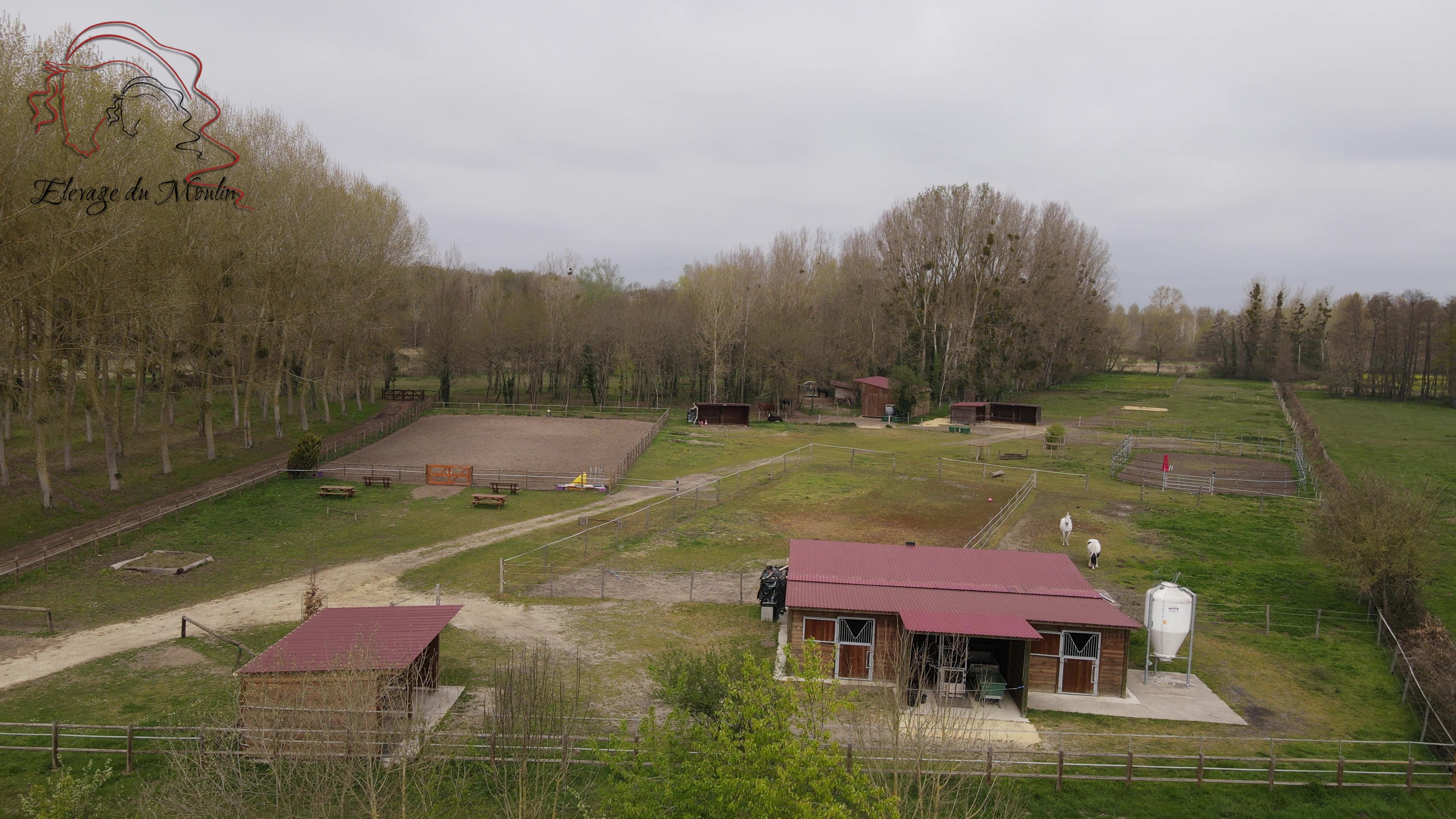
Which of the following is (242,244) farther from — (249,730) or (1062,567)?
(1062,567)

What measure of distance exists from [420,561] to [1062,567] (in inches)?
898

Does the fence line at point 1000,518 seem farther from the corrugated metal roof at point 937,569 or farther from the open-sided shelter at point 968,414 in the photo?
the open-sided shelter at point 968,414

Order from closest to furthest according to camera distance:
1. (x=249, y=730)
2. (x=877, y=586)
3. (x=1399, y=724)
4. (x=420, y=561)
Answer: (x=249, y=730) → (x=1399, y=724) → (x=877, y=586) → (x=420, y=561)

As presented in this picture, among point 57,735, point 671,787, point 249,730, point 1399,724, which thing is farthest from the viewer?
point 1399,724

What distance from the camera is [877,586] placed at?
2194 cm

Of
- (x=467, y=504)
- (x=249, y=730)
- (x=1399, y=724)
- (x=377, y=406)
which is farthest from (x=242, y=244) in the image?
(x=1399, y=724)

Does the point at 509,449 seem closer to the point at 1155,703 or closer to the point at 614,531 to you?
the point at 614,531

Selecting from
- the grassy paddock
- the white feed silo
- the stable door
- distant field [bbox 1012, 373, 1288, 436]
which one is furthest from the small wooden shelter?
the stable door

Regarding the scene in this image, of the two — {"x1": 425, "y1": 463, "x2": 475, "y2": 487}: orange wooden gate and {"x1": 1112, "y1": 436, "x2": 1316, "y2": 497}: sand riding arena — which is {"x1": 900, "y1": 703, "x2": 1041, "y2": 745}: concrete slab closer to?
{"x1": 1112, "y1": 436, "x2": 1316, "y2": 497}: sand riding arena

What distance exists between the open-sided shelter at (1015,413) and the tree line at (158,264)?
5249 cm

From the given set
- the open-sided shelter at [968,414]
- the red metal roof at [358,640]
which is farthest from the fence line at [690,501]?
the open-sided shelter at [968,414]

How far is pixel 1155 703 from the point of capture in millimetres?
19516

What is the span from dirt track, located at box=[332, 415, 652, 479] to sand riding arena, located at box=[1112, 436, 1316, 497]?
106 ft

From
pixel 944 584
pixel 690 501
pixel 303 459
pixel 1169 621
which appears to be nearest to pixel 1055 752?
pixel 944 584
